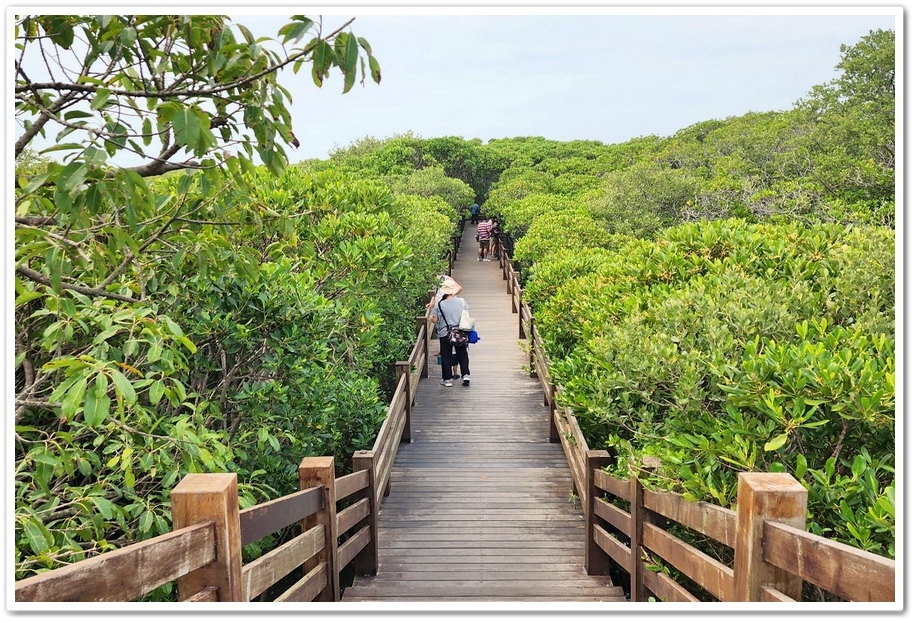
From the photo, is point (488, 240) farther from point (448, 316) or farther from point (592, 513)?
point (592, 513)

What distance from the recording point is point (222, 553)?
1.90 meters

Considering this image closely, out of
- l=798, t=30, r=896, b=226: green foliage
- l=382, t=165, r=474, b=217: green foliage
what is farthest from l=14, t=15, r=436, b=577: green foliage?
l=382, t=165, r=474, b=217: green foliage

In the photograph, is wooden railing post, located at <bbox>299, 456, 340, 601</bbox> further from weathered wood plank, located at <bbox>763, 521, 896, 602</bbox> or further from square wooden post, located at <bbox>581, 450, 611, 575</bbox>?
weathered wood plank, located at <bbox>763, 521, 896, 602</bbox>

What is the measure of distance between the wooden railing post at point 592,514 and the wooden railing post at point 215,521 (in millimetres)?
2641

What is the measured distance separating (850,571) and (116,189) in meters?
2.20

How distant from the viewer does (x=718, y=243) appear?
207 inches

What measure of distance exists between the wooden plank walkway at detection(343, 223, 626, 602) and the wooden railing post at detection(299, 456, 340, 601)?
707mm

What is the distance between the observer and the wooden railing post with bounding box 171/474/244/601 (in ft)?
6.09

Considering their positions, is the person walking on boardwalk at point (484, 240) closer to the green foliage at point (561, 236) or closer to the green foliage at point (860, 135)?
the green foliage at point (561, 236)

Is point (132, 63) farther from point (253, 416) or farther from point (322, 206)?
point (322, 206)

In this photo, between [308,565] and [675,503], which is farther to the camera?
[308,565]

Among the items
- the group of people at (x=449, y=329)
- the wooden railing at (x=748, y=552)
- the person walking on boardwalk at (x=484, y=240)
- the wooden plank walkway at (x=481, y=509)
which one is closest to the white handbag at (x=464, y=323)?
the group of people at (x=449, y=329)

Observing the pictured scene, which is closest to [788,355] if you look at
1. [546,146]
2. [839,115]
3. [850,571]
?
[850,571]

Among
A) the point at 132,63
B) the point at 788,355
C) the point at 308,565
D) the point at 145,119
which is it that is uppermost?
the point at 132,63
